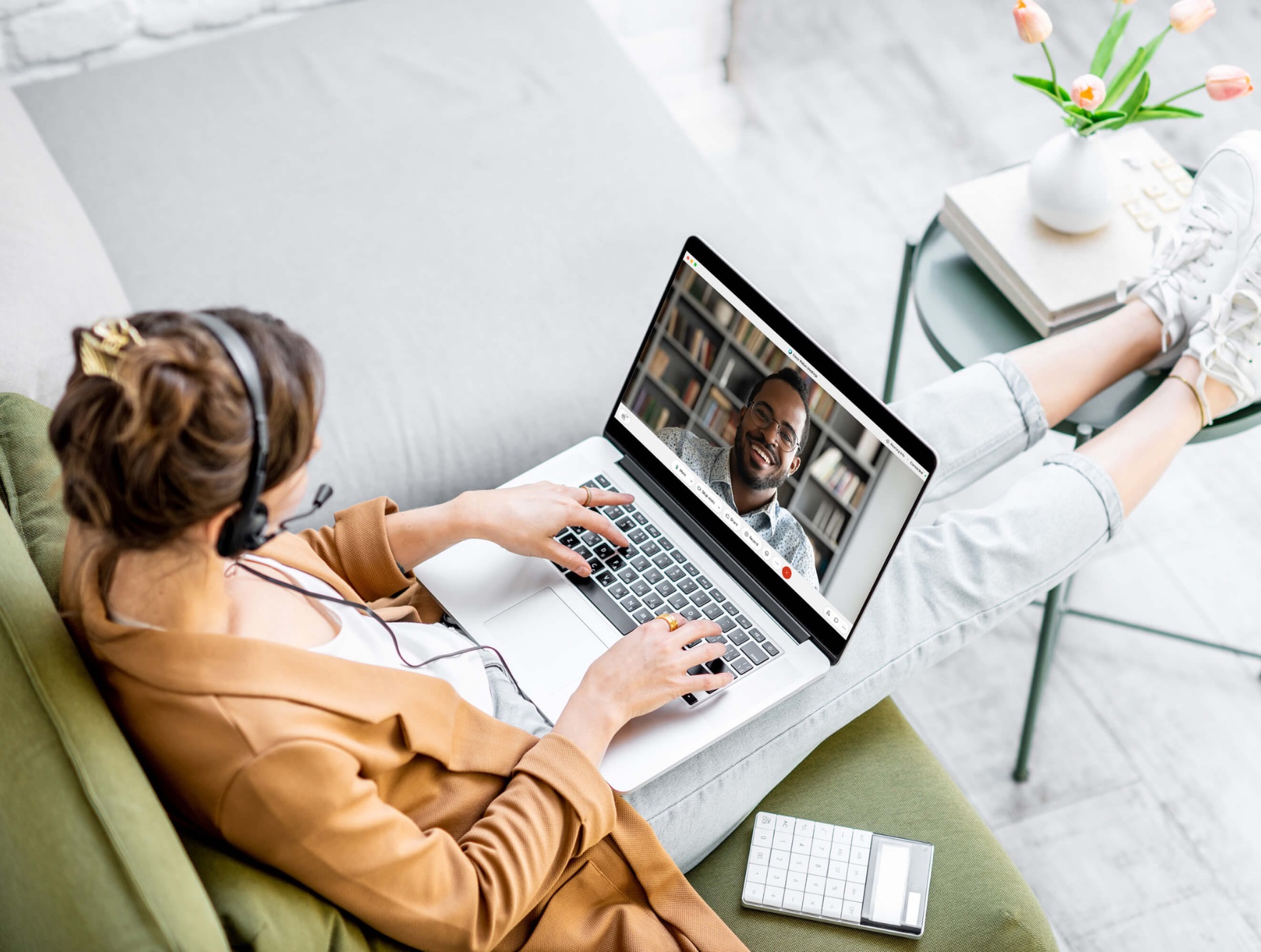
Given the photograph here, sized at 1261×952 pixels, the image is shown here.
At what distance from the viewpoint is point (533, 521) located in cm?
125

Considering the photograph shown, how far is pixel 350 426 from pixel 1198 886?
1.34 metres

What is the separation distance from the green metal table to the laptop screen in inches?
18.8

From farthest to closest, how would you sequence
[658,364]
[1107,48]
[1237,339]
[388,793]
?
1. [1107,48]
2. [1237,339]
3. [658,364]
4. [388,793]

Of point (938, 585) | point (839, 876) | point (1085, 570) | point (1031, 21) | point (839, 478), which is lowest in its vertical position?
point (1085, 570)

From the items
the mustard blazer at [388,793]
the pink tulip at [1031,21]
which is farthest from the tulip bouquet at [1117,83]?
the mustard blazer at [388,793]

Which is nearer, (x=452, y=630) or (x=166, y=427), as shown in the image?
(x=166, y=427)

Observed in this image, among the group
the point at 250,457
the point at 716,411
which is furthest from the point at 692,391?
the point at 250,457

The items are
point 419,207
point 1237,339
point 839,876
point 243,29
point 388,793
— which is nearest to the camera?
point 388,793

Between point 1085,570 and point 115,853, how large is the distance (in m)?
1.62

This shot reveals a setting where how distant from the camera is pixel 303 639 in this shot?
1030 millimetres

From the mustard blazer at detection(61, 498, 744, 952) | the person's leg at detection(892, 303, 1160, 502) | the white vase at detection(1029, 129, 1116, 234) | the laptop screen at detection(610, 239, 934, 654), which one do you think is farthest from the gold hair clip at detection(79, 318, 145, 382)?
the white vase at detection(1029, 129, 1116, 234)

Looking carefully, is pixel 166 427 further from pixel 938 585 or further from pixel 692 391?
pixel 938 585

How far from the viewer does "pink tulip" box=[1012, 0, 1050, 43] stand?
146 cm

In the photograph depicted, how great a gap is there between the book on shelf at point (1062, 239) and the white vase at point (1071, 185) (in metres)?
0.03
